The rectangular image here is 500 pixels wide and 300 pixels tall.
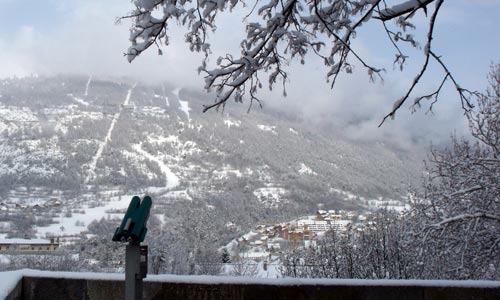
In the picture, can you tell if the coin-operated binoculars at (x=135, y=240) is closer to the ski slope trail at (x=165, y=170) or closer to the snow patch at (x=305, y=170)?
the ski slope trail at (x=165, y=170)

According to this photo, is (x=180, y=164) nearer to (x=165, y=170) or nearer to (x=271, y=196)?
(x=165, y=170)

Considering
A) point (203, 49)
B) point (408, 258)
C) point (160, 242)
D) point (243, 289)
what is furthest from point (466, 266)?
point (160, 242)

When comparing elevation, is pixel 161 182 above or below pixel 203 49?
above

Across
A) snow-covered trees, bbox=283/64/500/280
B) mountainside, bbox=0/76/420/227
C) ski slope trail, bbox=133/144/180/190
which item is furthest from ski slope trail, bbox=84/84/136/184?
snow-covered trees, bbox=283/64/500/280

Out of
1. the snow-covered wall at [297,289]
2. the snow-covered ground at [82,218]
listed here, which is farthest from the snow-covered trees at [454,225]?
the snow-covered ground at [82,218]

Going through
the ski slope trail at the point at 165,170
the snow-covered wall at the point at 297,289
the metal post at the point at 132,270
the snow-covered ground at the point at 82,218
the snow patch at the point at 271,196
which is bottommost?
the snow-covered wall at the point at 297,289

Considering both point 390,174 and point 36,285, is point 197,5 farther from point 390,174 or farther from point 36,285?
point 390,174
